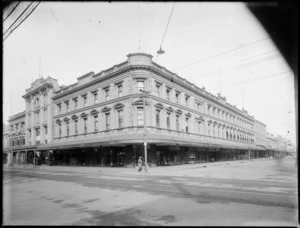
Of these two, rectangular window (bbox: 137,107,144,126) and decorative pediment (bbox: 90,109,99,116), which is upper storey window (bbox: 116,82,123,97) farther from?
decorative pediment (bbox: 90,109,99,116)

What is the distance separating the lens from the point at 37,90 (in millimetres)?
41781

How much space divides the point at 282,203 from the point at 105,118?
2448cm

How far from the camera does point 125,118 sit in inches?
1053

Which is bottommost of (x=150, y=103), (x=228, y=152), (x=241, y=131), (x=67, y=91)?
(x=228, y=152)

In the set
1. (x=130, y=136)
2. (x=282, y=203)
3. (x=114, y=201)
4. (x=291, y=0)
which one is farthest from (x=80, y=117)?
(x=291, y=0)

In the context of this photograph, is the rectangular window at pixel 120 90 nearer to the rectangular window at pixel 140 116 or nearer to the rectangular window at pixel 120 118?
the rectangular window at pixel 120 118

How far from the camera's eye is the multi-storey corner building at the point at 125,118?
86.2 ft

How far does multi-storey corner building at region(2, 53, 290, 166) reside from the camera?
2628cm

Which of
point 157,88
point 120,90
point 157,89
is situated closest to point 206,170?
point 157,89

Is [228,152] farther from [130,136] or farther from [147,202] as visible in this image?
[147,202]

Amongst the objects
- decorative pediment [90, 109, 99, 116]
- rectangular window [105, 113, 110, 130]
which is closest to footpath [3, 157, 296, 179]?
rectangular window [105, 113, 110, 130]

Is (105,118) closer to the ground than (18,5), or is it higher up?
closer to the ground

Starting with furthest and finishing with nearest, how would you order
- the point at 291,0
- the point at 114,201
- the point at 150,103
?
the point at 150,103
the point at 114,201
the point at 291,0

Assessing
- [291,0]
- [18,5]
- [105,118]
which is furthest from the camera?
[105,118]
